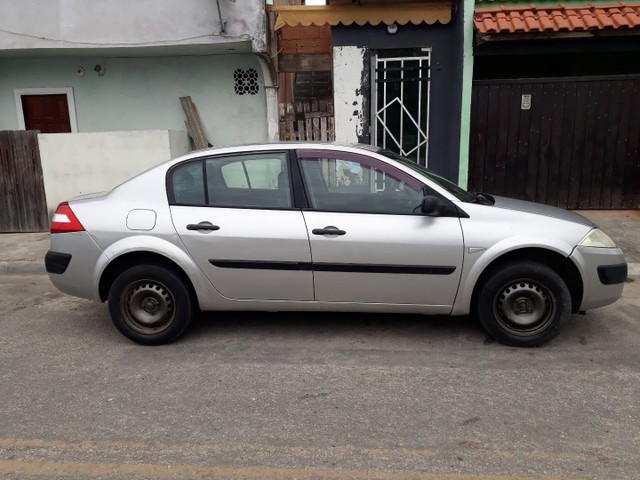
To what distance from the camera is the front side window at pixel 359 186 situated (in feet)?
13.5

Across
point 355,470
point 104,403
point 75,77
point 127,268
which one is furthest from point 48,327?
point 75,77

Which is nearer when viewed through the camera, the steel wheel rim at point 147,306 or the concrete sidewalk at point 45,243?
the steel wheel rim at point 147,306

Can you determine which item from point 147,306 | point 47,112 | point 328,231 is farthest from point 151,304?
point 47,112

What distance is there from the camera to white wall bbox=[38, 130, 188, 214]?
27.0ft

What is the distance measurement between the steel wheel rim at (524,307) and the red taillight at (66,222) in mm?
3310

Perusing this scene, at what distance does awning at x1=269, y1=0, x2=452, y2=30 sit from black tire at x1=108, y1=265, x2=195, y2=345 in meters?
5.34

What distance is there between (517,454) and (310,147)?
103 inches

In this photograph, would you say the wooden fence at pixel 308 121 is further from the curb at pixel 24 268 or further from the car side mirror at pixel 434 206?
the car side mirror at pixel 434 206

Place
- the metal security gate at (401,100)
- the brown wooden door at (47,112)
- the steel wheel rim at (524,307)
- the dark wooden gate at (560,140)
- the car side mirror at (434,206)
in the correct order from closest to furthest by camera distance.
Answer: the car side mirror at (434,206) → the steel wheel rim at (524,307) → the dark wooden gate at (560,140) → the metal security gate at (401,100) → the brown wooden door at (47,112)

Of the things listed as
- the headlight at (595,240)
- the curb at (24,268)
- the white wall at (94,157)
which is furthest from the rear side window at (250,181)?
the white wall at (94,157)

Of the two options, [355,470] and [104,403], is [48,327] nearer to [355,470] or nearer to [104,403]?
[104,403]

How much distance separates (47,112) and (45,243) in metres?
3.29

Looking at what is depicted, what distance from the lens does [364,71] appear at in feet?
27.8

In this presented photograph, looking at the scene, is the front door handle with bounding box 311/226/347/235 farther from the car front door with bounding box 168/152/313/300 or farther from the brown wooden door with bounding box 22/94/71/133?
the brown wooden door with bounding box 22/94/71/133
